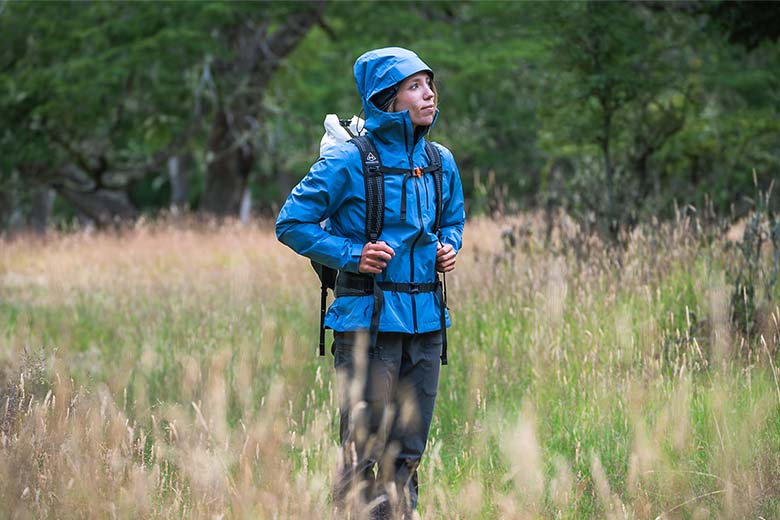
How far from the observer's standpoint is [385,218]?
321 cm

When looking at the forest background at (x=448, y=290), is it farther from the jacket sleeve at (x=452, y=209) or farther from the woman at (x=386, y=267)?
the jacket sleeve at (x=452, y=209)

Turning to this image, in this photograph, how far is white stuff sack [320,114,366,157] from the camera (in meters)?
3.29

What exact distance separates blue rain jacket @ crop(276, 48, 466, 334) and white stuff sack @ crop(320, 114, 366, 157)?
6 centimetres

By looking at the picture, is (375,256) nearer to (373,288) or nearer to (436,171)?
(373,288)

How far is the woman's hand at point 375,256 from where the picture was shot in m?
3.08

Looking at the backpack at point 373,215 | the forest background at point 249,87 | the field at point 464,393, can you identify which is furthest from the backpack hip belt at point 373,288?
the forest background at point 249,87

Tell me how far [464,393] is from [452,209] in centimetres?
184

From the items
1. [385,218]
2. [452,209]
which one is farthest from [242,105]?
[385,218]

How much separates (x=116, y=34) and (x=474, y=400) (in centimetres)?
1286

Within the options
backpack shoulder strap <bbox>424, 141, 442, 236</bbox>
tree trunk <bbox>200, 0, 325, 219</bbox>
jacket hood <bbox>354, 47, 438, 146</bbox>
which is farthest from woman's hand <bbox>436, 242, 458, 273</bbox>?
tree trunk <bbox>200, 0, 325, 219</bbox>

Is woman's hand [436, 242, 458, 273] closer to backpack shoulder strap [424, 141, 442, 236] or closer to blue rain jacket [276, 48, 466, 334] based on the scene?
blue rain jacket [276, 48, 466, 334]

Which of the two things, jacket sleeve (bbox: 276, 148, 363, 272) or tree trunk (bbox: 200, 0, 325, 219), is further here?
tree trunk (bbox: 200, 0, 325, 219)

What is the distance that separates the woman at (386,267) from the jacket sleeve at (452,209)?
13 centimetres

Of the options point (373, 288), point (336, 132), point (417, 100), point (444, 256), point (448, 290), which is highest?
point (417, 100)
